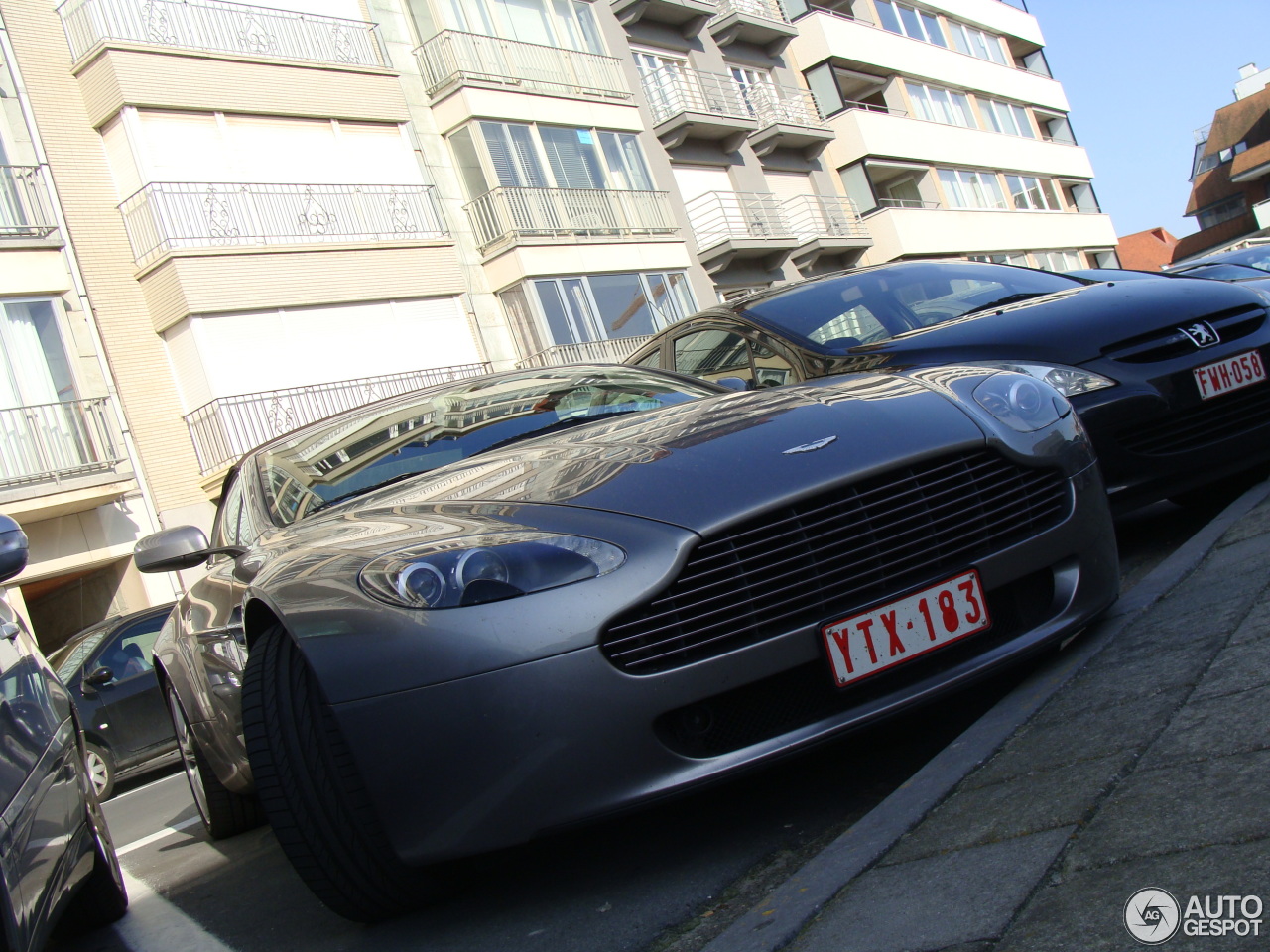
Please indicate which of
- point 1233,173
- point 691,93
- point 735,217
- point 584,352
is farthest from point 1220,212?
point 584,352

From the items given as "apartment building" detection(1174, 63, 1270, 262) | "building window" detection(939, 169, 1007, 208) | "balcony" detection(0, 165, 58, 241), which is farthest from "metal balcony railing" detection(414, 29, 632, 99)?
"apartment building" detection(1174, 63, 1270, 262)

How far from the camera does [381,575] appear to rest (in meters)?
2.57

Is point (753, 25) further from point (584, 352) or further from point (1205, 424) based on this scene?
point (1205, 424)

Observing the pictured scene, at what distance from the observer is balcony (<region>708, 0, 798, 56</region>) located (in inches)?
1266

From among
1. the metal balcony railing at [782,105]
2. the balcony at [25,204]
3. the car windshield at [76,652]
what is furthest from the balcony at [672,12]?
the car windshield at [76,652]

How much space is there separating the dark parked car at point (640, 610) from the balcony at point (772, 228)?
26079 millimetres

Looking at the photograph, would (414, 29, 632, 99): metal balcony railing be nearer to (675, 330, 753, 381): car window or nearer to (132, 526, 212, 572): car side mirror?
(675, 330, 753, 381): car window

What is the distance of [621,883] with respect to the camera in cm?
266

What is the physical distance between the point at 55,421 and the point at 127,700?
8.98 m

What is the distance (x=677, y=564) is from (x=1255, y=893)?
1229 millimetres

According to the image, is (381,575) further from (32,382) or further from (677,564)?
(32,382)

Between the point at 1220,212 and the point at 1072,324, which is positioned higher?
the point at 1220,212

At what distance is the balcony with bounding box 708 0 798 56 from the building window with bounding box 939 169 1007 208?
24.7 feet

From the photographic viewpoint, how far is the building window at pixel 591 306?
23.3m
